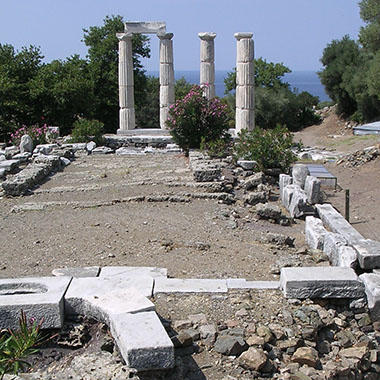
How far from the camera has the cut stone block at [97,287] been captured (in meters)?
4.93

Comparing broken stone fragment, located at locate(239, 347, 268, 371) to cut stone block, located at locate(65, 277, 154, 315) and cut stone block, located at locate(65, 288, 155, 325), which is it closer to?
cut stone block, located at locate(65, 288, 155, 325)

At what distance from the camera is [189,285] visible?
5.61 m

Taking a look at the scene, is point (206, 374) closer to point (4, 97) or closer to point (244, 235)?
point (244, 235)

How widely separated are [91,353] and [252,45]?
1773 cm

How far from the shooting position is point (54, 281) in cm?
525

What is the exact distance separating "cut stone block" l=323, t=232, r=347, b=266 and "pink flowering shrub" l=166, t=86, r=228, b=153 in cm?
927

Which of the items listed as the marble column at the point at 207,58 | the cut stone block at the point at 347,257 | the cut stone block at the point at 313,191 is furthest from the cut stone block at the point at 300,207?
the marble column at the point at 207,58

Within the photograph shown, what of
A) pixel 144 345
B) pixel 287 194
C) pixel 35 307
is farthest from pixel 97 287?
pixel 287 194

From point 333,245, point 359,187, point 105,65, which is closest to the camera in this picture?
point 333,245

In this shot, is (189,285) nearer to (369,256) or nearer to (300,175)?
(369,256)

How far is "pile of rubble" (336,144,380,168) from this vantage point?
55.4ft

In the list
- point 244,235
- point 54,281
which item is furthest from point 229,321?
point 244,235

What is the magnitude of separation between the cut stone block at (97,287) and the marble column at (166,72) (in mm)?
17077

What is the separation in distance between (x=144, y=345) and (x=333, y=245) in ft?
12.2
